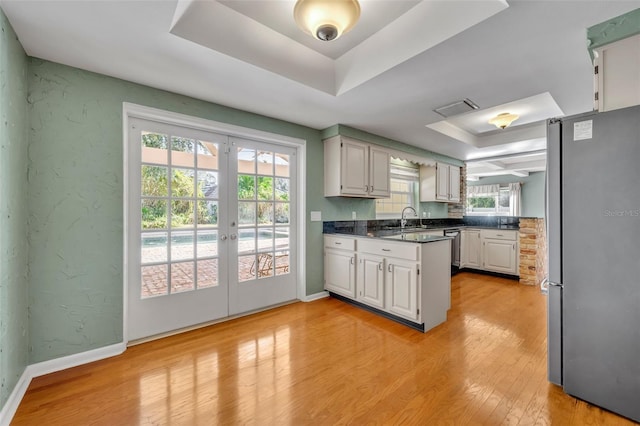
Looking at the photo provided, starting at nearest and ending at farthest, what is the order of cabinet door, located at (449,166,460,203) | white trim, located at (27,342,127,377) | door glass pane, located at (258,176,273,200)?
1. white trim, located at (27,342,127,377)
2. door glass pane, located at (258,176,273,200)
3. cabinet door, located at (449,166,460,203)

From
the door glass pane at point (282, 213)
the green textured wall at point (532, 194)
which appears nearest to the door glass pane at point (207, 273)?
the door glass pane at point (282, 213)

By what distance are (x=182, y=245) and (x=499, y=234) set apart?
Answer: 16.4 feet

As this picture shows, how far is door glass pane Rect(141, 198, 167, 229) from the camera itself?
249 centimetres

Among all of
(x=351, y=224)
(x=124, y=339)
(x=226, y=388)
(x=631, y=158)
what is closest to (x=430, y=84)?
(x=631, y=158)

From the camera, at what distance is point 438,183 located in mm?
5113

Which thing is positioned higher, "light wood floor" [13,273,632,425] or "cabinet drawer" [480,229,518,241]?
"cabinet drawer" [480,229,518,241]

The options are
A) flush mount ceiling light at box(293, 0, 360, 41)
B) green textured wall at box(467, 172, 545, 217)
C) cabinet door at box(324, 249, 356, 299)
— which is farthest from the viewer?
green textured wall at box(467, 172, 545, 217)

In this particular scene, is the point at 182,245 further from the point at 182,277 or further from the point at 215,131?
the point at 215,131

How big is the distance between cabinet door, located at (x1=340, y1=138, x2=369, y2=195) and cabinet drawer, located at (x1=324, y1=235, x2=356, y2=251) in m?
0.61

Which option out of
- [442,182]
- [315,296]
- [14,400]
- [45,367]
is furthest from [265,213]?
[442,182]

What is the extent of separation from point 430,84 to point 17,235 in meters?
3.21

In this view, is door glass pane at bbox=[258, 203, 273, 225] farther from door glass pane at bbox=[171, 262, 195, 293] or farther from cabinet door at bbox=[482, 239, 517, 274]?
cabinet door at bbox=[482, 239, 517, 274]

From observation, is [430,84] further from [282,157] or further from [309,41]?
[282,157]

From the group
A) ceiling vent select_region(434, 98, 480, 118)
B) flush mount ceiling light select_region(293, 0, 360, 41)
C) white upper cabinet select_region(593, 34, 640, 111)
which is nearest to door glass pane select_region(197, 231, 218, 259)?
flush mount ceiling light select_region(293, 0, 360, 41)
